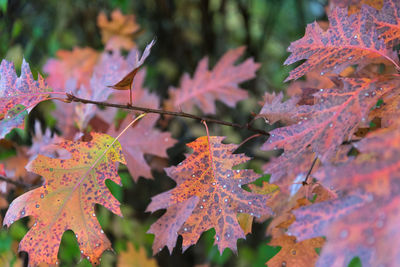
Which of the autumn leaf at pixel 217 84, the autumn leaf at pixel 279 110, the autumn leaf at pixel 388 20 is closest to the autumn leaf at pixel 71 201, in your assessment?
the autumn leaf at pixel 279 110

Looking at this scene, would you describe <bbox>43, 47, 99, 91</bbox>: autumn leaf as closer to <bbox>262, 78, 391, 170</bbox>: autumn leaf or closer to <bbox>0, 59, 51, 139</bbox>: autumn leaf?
<bbox>0, 59, 51, 139</bbox>: autumn leaf

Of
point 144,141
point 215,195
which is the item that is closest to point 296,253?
point 215,195

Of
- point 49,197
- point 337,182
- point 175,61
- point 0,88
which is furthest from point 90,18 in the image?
point 337,182

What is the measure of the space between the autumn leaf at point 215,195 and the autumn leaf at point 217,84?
856 mm

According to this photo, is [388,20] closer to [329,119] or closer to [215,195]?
[329,119]

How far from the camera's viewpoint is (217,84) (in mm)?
1843

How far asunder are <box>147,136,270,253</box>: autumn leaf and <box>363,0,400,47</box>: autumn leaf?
0.42 meters

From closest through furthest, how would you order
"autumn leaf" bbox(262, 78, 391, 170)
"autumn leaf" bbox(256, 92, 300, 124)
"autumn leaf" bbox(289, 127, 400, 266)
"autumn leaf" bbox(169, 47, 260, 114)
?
"autumn leaf" bbox(289, 127, 400, 266), "autumn leaf" bbox(262, 78, 391, 170), "autumn leaf" bbox(256, 92, 300, 124), "autumn leaf" bbox(169, 47, 260, 114)

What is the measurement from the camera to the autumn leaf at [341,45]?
2.67 feet

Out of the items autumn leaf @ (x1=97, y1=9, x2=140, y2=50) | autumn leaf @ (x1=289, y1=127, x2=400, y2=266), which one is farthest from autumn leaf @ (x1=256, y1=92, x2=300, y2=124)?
autumn leaf @ (x1=97, y1=9, x2=140, y2=50)

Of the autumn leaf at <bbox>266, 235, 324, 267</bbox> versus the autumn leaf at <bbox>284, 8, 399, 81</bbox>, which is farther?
the autumn leaf at <bbox>266, 235, 324, 267</bbox>

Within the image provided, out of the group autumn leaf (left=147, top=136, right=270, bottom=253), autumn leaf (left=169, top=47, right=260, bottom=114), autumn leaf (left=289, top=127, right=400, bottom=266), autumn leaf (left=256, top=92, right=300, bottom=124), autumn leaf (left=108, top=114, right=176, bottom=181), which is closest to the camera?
autumn leaf (left=289, top=127, right=400, bottom=266)

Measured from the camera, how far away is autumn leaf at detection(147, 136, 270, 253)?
84 centimetres

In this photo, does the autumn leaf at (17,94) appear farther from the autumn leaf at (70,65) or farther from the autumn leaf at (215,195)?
the autumn leaf at (70,65)
